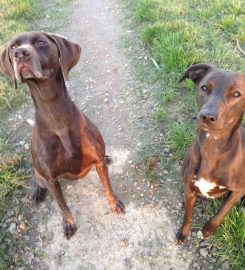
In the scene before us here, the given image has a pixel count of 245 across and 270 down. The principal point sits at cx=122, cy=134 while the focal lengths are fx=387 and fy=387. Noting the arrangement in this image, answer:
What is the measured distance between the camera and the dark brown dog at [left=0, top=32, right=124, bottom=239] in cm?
303

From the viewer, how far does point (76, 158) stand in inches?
137

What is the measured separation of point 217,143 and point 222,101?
1.34ft

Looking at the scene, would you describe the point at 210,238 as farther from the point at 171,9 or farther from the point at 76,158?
the point at 171,9

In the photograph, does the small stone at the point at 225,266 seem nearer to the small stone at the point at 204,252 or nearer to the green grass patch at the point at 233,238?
the green grass patch at the point at 233,238

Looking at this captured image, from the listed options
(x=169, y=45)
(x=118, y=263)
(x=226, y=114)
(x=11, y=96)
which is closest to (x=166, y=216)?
(x=118, y=263)

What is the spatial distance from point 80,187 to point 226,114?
2.06 meters

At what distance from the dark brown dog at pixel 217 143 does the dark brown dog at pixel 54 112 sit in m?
0.91

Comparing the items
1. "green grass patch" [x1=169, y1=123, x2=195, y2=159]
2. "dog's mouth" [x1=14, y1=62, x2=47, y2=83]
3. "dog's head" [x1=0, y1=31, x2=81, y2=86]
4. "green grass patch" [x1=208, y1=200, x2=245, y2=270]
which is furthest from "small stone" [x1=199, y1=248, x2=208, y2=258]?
"dog's mouth" [x1=14, y1=62, x2=47, y2=83]

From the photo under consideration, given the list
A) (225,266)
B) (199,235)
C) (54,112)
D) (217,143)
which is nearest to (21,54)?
(54,112)

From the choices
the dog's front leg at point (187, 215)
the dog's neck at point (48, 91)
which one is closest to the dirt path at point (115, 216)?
the dog's front leg at point (187, 215)

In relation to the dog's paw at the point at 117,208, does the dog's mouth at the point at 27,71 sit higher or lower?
higher

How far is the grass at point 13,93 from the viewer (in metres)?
4.21

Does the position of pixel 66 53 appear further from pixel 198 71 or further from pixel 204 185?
pixel 204 185

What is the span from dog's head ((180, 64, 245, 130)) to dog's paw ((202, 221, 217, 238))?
1.02m
